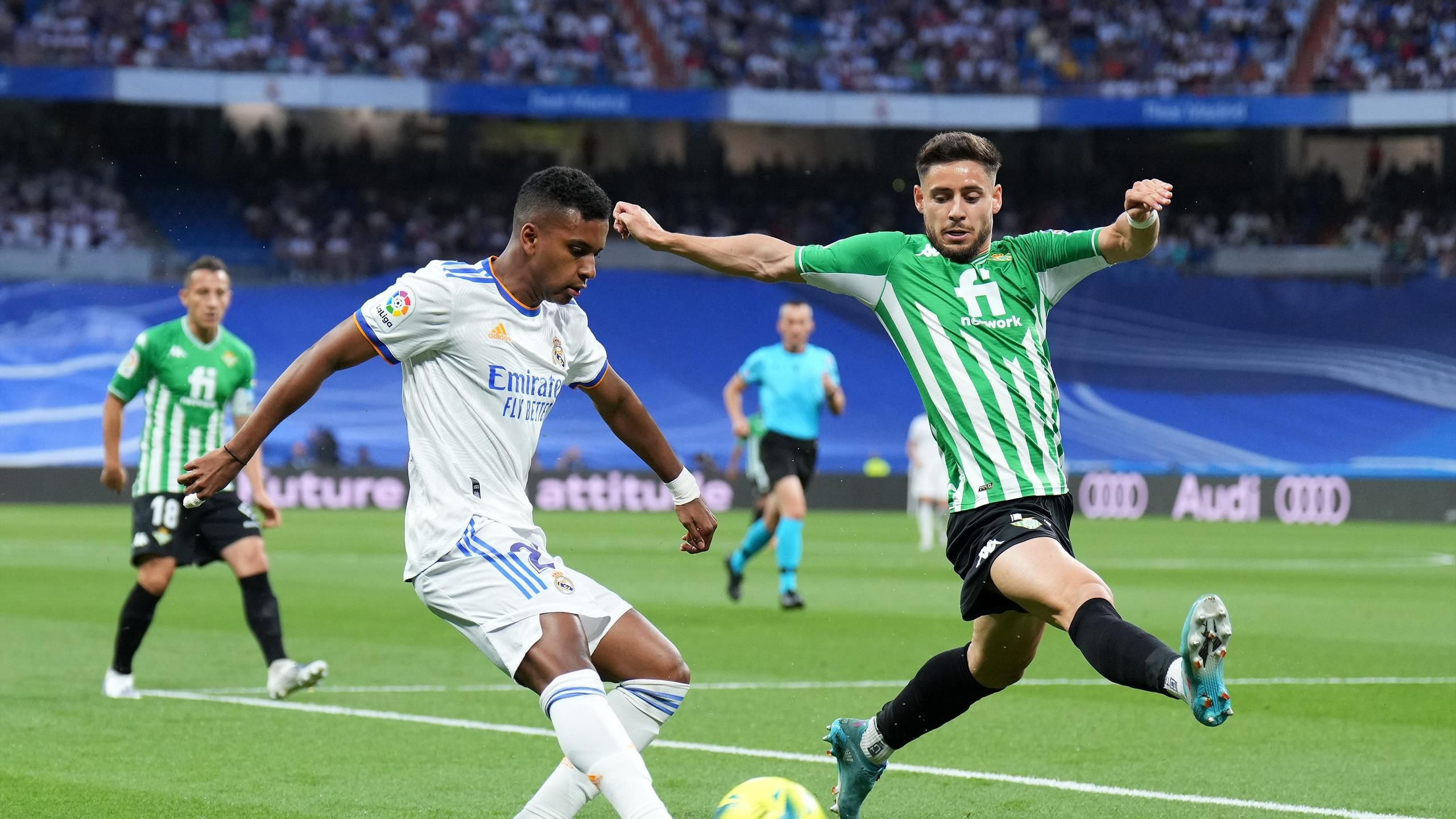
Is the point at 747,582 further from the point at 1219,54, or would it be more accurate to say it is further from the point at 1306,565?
the point at 1219,54

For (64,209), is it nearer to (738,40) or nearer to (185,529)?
(738,40)

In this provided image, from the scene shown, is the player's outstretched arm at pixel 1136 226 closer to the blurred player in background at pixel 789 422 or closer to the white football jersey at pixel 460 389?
the white football jersey at pixel 460 389

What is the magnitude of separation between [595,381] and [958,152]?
4.28 ft

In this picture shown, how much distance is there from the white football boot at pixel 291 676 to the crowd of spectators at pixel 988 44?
32951 mm

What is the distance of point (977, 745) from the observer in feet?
24.8

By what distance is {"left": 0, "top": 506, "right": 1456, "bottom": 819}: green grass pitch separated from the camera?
6270 mm

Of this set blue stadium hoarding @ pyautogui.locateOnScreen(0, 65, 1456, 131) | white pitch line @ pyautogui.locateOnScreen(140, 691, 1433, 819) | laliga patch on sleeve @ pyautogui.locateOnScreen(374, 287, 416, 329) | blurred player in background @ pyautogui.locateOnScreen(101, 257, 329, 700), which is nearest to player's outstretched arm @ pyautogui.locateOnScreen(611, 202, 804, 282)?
laliga patch on sleeve @ pyautogui.locateOnScreen(374, 287, 416, 329)

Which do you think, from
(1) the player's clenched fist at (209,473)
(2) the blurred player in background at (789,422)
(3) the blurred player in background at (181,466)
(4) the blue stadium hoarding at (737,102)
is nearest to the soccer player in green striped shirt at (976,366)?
(1) the player's clenched fist at (209,473)

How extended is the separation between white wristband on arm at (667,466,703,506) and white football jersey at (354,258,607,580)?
716 mm

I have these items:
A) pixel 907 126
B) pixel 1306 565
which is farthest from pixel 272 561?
pixel 907 126

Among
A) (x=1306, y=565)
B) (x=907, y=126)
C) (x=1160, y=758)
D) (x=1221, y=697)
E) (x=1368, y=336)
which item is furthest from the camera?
(x=907, y=126)

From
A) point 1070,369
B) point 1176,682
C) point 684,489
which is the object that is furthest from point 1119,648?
point 1070,369

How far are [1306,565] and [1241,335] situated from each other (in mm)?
20712

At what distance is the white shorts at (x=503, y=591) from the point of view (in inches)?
184
